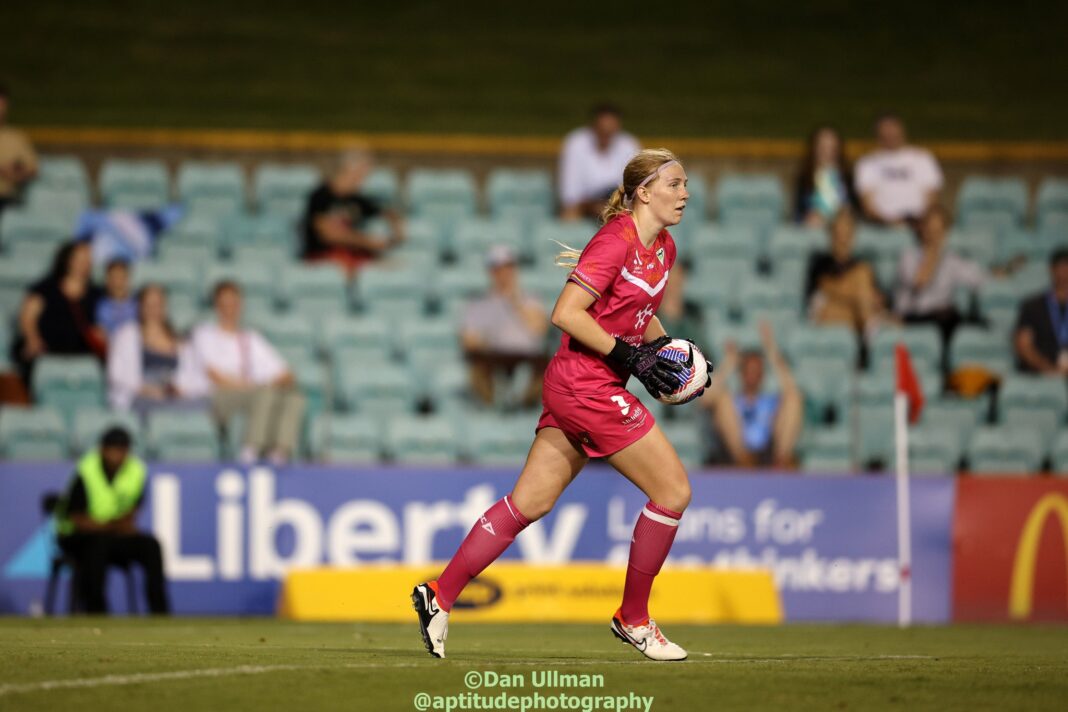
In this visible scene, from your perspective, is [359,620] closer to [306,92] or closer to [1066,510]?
[1066,510]

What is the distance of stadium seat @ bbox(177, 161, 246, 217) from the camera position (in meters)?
17.1

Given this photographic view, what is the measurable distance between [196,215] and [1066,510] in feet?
28.1

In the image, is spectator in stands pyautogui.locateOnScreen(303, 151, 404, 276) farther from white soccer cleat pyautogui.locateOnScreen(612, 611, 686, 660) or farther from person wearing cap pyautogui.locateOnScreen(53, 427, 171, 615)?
white soccer cleat pyautogui.locateOnScreen(612, 611, 686, 660)

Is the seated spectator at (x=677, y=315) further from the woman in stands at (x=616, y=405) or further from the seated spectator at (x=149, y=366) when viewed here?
the woman in stands at (x=616, y=405)

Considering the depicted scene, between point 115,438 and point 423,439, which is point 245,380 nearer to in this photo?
point 423,439

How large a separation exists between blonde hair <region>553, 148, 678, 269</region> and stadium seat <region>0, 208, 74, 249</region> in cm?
944

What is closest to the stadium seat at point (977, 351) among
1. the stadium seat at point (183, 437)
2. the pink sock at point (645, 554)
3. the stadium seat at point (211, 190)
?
the stadium seat at point (183, 437)

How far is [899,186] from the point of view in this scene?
17.5 meters

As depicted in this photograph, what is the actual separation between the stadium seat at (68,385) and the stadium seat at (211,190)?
2.86 meters

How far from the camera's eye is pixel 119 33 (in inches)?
898

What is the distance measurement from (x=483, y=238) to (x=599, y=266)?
9.22m

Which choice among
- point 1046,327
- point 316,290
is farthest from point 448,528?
point 1046,327

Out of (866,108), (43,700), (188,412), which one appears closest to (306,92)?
(866,108)

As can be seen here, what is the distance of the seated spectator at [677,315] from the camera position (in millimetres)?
14664
